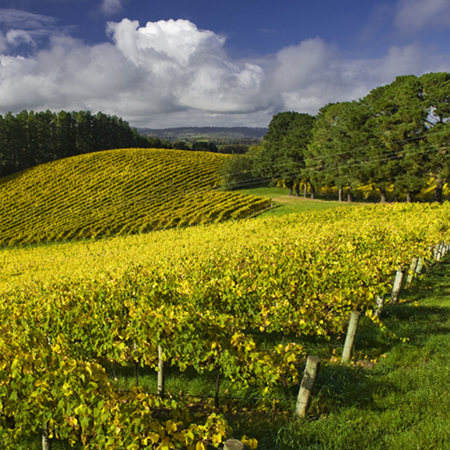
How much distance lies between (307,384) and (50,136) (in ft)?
264

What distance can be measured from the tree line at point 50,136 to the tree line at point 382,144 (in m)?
49.4

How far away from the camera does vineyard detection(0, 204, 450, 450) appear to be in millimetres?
3541

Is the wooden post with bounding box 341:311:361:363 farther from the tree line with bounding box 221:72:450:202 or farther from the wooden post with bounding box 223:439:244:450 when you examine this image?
the tree line with bounding box 221:72:450:202

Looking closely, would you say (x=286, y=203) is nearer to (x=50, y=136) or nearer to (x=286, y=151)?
(x=286, y=151)

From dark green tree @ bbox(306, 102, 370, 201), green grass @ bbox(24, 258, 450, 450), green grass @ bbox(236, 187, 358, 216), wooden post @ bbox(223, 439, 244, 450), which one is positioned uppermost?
dark green tree @ bbox(306, 102, 370, 201)

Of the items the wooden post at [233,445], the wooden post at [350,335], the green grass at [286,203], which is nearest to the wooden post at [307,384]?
the wooden post at [233,445]

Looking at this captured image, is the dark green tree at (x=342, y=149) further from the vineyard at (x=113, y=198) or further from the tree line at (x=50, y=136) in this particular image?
the tree line at (x=50, y=136)

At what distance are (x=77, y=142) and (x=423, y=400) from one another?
85977 mm

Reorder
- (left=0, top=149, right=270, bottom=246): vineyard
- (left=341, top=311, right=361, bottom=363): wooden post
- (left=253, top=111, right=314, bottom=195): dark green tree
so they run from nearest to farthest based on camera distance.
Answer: (left=341, top=311, right=361, bottom=363): wooden post < (left=0, top=149, right=270, bottom=246): vineyard < (left=253, top=111, right=314, bottom=195): dark green tree

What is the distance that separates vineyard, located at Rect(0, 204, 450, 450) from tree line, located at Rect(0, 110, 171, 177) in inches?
2631

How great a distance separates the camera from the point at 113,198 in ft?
165

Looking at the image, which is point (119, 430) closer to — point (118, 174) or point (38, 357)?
point (38, 357)

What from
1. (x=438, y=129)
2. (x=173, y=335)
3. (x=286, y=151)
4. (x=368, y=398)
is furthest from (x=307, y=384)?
(x=286, y=151)

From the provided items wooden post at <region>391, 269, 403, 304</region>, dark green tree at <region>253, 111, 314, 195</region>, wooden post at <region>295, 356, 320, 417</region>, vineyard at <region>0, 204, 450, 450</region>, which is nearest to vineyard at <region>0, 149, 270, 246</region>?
dark green tree at <region>253, 111, 314, 195</region>
